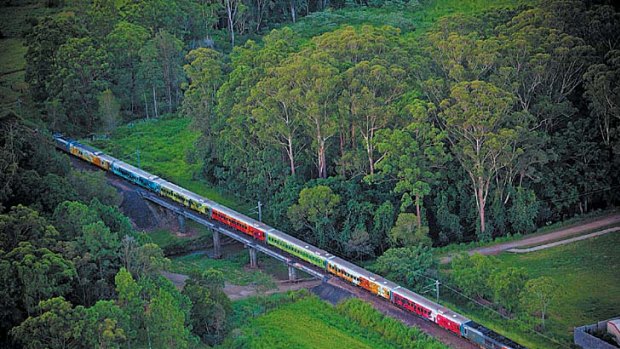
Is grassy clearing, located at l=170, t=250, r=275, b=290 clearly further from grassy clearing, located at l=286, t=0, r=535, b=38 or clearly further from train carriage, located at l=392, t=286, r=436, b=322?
grassy clearing, located at l=286, t=0, r=535, b=38

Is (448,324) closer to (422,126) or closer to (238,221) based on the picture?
(422,126)

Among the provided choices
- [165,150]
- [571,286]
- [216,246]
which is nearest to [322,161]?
[216,246]

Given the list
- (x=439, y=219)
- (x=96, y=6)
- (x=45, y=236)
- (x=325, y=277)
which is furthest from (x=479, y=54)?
(x=96, y=6)

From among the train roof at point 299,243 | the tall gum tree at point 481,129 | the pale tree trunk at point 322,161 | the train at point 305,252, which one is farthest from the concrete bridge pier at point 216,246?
the tall gum tree at point 481,129

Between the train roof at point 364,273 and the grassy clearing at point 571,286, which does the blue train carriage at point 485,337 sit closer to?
the grassy clearing at point 571,286

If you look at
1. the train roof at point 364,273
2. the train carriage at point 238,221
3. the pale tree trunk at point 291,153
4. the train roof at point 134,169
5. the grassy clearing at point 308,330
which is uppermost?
the pale tree trunk at point 291,153

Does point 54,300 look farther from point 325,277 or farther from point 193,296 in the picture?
point 325,277

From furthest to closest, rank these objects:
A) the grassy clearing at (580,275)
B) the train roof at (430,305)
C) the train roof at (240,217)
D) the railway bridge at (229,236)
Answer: the train roof at (240,217)
the railway bridge at (229,236)
the grassy clearing at (580,275)
the train roof at (430,305)
